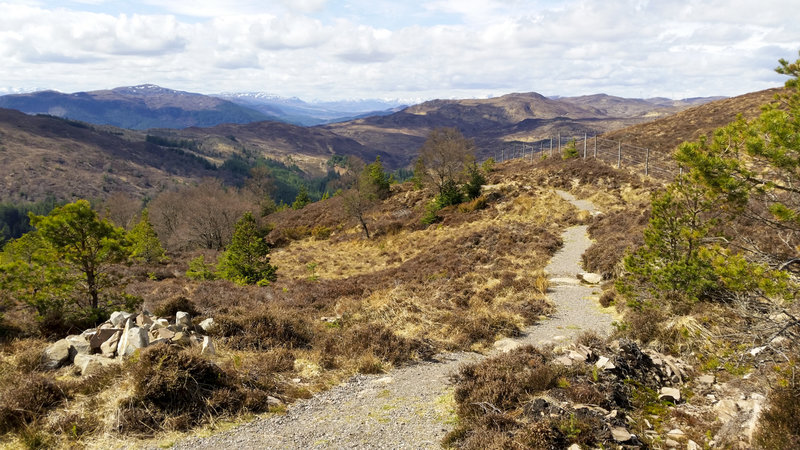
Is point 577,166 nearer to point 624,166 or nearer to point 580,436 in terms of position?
point 624,166

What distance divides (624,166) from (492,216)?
54.4 ft

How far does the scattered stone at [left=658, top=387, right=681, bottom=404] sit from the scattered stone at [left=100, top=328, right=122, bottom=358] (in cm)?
1077

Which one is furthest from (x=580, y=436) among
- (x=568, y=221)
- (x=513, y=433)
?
(x=568, y=221)

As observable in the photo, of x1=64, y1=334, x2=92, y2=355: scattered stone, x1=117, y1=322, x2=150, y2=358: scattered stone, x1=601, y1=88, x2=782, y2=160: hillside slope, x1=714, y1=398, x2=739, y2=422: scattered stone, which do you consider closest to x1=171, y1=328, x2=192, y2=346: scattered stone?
x1=117, y1=322, x2=150, y2=358: scattered stone

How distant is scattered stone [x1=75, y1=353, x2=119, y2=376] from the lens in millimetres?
7995

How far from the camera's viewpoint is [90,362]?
26.9 feet

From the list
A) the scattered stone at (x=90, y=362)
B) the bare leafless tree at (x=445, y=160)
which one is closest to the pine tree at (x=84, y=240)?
the scattered stone at (x=90, y=362)

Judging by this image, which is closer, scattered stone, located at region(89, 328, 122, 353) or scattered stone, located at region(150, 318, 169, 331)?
scattered stone, located at region(89, 328, 122, 353)

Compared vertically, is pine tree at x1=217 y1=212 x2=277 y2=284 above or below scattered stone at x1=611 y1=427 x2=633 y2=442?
below

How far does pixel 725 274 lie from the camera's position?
19.2ft

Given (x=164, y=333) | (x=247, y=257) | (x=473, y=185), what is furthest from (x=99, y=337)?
(x=473, y=185)

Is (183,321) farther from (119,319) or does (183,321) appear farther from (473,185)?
(473,185)

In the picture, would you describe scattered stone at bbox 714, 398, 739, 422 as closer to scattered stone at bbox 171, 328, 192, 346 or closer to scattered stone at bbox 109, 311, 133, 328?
scattered stone at bbox 171, 328, 192, 346

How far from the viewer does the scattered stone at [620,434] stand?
566 cm
